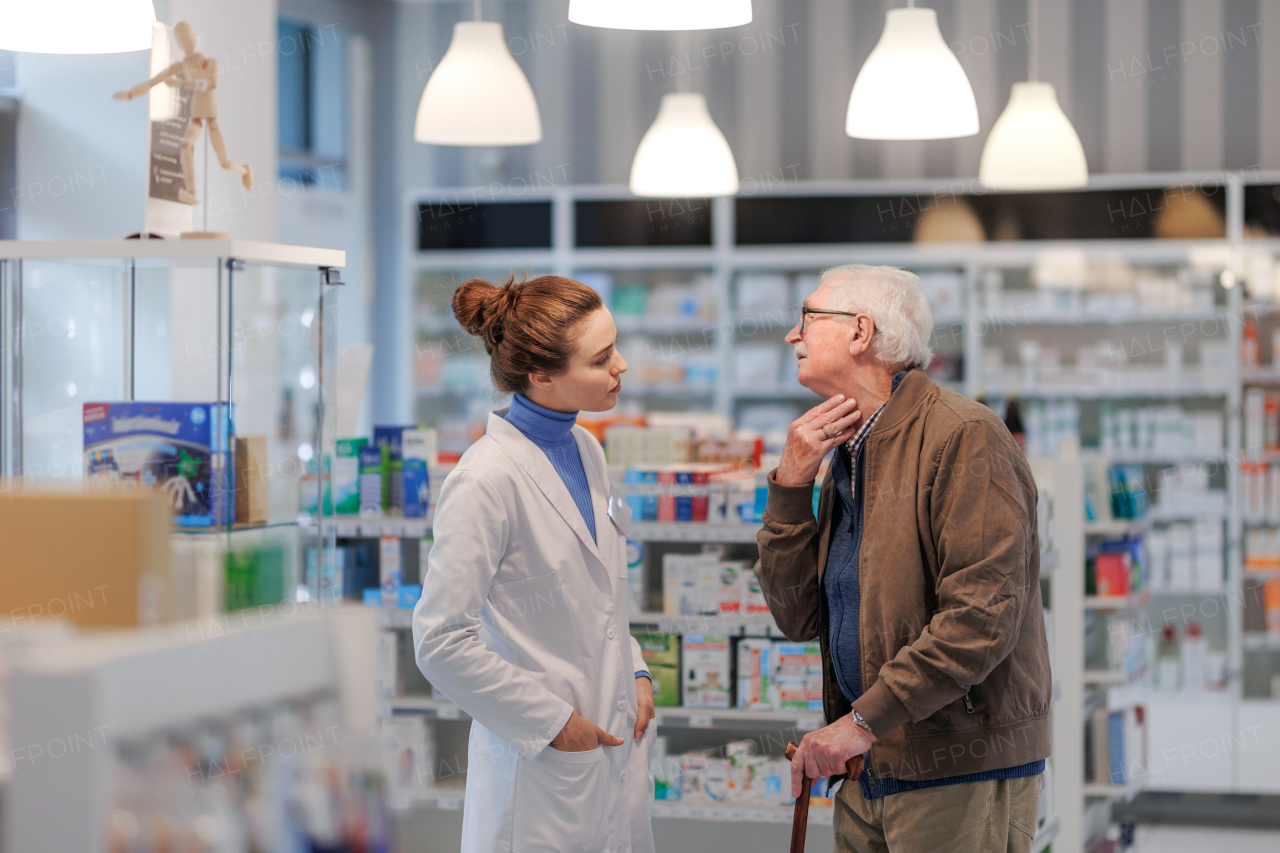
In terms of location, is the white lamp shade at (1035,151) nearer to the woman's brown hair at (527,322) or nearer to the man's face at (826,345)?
the man's face at (826,345)

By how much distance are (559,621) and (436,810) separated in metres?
1.85

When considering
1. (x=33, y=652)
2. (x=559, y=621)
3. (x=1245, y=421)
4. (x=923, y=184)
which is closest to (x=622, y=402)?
(x=923, y=184)

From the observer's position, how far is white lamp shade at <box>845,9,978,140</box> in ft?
11.8

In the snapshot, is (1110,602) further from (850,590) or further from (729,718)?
(850,590)

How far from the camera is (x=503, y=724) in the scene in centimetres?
210

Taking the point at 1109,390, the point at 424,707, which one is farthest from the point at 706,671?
the point at 1109,390

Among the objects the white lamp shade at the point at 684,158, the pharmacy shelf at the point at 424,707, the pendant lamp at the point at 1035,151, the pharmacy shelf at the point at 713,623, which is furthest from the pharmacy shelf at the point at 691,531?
the pendant lamp at the point at 1035,151

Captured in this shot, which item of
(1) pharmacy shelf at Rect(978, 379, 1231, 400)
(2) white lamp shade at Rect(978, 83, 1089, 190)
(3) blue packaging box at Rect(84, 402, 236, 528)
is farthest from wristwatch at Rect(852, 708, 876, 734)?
(1) pharmacy shelf at Rect(978, 379, 1231, 400)

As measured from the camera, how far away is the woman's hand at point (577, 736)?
2.12 metres

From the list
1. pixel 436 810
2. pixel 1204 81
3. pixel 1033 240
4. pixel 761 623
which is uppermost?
pixel 1204 81

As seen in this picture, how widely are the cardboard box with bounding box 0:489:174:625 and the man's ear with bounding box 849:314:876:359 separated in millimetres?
1366

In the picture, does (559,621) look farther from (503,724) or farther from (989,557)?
(989,557)

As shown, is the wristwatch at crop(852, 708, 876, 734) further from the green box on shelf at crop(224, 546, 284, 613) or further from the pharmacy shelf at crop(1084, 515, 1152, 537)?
the pharmacy shelf at crop(1084, 515, 1152, 537)

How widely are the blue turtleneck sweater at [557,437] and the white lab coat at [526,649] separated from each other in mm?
24
